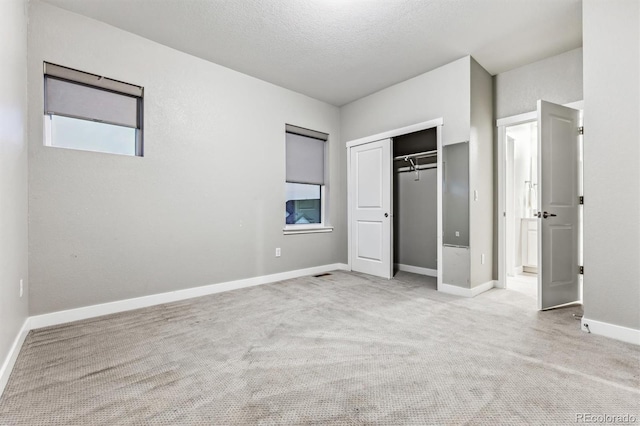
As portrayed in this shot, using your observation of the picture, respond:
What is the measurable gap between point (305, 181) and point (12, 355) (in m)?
3.71

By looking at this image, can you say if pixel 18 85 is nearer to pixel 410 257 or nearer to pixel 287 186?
pixel 287 186

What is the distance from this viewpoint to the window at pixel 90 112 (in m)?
2.68

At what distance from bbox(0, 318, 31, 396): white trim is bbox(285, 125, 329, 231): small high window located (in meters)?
2.85

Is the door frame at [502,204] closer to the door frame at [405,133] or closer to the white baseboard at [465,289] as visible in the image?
the white baseboard at [465,289]

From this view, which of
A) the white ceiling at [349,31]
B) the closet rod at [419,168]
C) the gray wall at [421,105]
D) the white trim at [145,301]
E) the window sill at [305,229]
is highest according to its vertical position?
the white ceiling at [349,31]

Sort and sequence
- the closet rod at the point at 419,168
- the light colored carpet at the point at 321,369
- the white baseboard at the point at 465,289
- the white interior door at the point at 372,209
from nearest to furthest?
the light colored carpet at the point at 321,369, the white baseboard at the point at 465,289, the white interior door at the point at 372,209, the closet rod at the point at 419,168

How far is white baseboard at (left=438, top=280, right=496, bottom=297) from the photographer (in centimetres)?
352

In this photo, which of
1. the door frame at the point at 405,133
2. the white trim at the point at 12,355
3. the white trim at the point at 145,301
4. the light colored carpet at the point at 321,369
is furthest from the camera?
the door frame at the point at 405,133

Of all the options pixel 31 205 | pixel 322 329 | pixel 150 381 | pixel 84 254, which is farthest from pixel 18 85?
pixel 322 329

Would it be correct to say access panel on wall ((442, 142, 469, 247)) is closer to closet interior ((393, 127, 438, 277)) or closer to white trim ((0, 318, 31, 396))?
closet interior ((393, 127, 438, 277))

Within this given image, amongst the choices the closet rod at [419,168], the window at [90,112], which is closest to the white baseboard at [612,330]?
the closet rod at [419,168]

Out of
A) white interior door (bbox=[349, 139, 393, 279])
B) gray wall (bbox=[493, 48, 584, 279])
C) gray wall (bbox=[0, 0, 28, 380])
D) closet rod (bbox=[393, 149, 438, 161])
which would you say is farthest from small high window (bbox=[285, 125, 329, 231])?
gray wall (bbox=[0, 0, 28, 380])

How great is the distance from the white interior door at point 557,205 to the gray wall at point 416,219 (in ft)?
5.50

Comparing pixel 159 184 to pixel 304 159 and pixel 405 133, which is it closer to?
pixel 304 159
